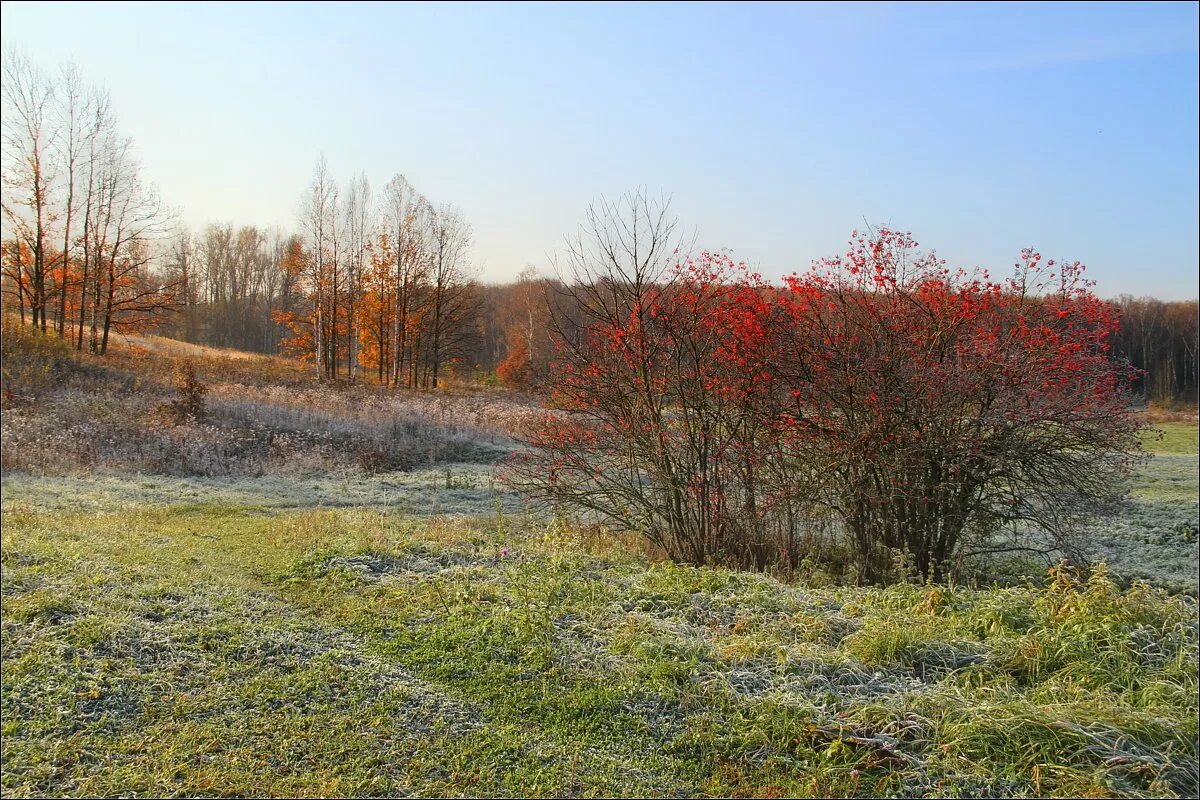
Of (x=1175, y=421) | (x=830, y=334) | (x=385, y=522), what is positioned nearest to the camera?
(x=830, y=334)

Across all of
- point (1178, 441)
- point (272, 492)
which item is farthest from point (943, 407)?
point (1178, 441)

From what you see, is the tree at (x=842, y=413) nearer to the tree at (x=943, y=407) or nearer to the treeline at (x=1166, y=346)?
the tree at (x=943, y=407)

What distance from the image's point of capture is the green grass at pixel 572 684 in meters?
3.53

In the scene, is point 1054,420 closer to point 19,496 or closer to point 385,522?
point 385,522

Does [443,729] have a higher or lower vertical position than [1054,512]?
lower

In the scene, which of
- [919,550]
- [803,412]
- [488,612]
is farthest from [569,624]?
[919,550]

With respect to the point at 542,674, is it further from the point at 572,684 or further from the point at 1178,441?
the point at 1178,441

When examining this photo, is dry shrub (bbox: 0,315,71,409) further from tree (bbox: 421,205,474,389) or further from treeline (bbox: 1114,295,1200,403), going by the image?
treeline (bbox: 1114,295,1200,403)

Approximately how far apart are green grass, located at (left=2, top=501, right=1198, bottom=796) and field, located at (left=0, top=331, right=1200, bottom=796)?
2 cm

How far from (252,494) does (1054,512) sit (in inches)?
428

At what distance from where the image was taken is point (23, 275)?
25.9 m

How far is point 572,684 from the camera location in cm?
445

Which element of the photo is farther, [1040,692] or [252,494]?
[252,494]

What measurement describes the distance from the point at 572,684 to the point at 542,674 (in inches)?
9.1
